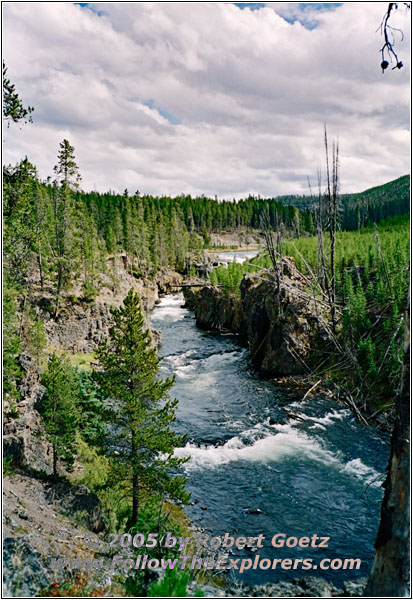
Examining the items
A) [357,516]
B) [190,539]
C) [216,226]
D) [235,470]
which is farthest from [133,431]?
[216,226]

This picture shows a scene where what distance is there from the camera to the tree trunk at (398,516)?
17.4 ft

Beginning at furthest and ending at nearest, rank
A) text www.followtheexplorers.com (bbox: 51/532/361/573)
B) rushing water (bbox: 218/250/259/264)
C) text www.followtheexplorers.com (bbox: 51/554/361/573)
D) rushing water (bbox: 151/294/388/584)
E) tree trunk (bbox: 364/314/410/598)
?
rushing water (bbox: 218/250/259/264) → rushing water (bbox: 151/294/388/584) → text www.followtheexplorers.com (bbox: 51/554/361/573) → text www.followtheexplorers.com (bbox: 51/532/361/573) → tree trunk (bbox: 364/314/410/598)

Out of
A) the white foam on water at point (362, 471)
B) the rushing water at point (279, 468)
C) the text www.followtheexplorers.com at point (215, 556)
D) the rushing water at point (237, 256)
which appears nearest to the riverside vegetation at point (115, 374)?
the text www.followtheexplorers.com at point (215, 556)

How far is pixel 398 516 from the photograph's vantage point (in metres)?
5.34

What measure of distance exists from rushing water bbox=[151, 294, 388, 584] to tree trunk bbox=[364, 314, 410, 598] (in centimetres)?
514

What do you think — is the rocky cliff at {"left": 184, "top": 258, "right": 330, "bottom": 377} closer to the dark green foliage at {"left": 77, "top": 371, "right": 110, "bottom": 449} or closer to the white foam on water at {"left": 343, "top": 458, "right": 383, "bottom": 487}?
the white foam on water at {"left": 343, "top": 458, "right": 383, "bottom": 487}

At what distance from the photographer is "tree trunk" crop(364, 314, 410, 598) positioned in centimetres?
529

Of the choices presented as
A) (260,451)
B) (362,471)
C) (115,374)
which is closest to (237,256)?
(260,451)

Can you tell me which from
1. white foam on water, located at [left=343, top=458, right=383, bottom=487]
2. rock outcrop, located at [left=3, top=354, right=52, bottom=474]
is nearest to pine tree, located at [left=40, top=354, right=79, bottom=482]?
rock outcrop, located at [left=3, top=354, right=52, bottom=474]

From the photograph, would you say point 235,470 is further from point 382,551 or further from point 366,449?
point 382,551

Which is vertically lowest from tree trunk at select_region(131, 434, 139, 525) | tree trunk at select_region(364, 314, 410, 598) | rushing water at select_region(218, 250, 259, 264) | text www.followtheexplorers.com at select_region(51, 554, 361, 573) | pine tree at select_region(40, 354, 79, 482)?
text www.followtheexplorers.com at select_region(51, 554, 361, 573)

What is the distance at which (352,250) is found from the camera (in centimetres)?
3603

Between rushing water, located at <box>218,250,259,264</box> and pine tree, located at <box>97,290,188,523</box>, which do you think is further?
rushing water, located at <box>218,250,259,264</box>

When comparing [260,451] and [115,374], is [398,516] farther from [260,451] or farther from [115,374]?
[260,451]
